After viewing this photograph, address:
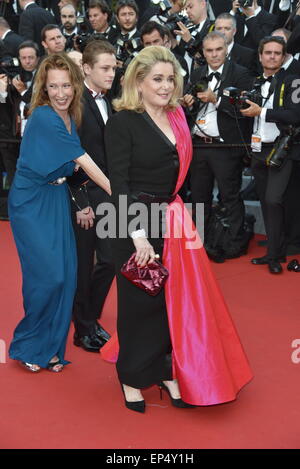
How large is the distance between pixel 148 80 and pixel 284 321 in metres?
2.07

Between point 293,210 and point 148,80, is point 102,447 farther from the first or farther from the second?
point 293,210

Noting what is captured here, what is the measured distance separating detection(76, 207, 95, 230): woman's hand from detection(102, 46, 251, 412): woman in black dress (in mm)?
684

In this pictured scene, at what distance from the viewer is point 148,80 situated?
10.5ft

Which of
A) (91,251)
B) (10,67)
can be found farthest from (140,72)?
(10,67)

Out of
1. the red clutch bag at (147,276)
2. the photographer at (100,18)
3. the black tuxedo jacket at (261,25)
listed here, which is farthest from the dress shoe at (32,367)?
the photographer at (100,18)

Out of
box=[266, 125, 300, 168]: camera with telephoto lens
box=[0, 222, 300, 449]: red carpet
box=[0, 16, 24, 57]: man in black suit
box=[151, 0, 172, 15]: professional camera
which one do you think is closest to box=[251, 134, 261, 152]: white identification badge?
box=[266, 125, 300, 168]: camera with telephoto lens

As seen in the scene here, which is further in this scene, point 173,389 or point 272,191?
point 272,191

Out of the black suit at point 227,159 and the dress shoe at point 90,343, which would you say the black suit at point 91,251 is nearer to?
the dress shoe at point 90,343

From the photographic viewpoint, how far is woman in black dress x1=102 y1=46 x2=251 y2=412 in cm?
319

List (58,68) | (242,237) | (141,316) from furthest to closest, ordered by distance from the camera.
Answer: (242,237)
(58,68)
(141,316)

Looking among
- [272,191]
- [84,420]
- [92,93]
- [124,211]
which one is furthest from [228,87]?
[84,420]

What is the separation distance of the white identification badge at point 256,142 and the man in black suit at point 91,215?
1895 millimetres

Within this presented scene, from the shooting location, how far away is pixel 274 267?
5.70m

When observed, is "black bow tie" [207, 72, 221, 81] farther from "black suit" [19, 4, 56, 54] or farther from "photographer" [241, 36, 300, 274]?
"black suit" [19, 4, 56, 54]
